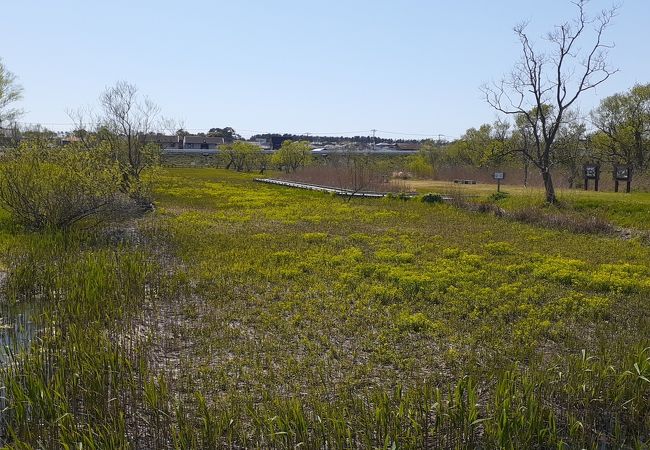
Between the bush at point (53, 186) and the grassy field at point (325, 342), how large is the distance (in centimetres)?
88

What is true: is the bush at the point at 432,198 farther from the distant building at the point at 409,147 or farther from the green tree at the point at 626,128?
Answer: the distant building at the point at 409,147

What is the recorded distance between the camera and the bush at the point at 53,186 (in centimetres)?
1521

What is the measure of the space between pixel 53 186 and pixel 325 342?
11233mm

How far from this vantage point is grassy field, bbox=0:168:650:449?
4758 millimetres

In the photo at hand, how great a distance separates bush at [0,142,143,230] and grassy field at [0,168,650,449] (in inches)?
34.8

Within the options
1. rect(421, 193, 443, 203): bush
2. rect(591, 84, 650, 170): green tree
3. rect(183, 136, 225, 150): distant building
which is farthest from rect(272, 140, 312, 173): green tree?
rect(183, 136, 225, 150): distant building

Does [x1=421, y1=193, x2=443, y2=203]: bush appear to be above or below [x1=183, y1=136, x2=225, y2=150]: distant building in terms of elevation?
below

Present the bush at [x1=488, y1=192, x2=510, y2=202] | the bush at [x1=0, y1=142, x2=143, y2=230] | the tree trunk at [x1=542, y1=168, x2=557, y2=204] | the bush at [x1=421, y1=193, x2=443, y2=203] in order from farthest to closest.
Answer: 1. the bush at [x1=421, y1=193, x2=443, y2=203]
2. the bush at [x1=488, y1=192, x2=510, y2=202]
3. the tree trunk at [x1=542, y1=168, x2=557, y2=204]
4. the bush at [x1=0, y1=142, x2=143, y2=230]

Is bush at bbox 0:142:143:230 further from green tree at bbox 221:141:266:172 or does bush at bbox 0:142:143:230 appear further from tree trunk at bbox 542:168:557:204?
green tree at bbox 221:141:266:172

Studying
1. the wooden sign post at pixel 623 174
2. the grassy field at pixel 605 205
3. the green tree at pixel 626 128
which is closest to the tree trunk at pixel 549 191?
the grassy field at pixel 605 205

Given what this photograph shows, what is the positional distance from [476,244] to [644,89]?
29945 mm

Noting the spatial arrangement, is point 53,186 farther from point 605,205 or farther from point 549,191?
point 605,205

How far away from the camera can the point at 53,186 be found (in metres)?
15.1

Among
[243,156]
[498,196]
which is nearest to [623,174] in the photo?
[498,196]
